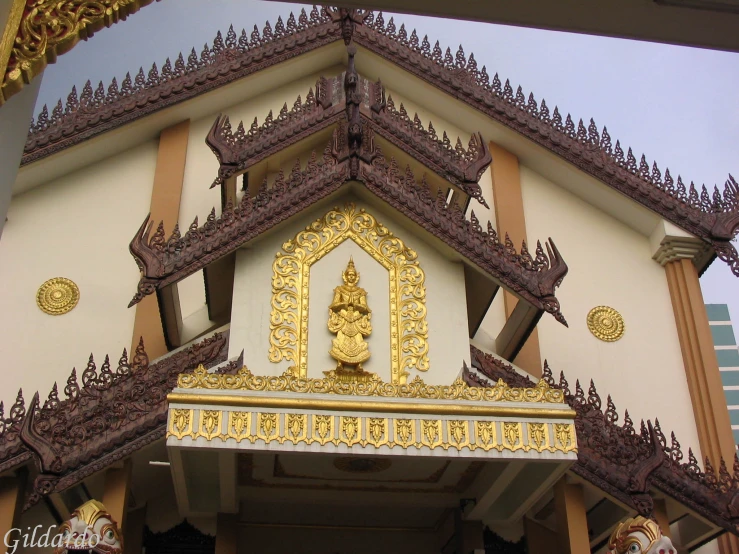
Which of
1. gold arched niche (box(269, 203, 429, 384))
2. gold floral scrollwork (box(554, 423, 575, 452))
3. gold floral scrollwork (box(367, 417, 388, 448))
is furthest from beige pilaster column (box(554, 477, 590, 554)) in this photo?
gold floral scrollwork (box(367, 417, 388, 448))

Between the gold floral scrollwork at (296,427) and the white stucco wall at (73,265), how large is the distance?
3.35m

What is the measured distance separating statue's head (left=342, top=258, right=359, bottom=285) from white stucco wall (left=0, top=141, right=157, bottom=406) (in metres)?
2.79

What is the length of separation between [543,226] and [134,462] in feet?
18.4

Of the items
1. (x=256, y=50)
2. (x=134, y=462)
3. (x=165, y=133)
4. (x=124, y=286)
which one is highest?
(x=256, y=50)

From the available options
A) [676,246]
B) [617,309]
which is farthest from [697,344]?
[676,246]

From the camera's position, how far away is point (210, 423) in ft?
20.1

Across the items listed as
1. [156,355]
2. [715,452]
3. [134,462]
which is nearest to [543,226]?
[715,452]

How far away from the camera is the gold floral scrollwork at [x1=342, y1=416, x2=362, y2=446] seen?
6164mm

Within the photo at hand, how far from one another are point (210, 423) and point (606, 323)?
5303 mm

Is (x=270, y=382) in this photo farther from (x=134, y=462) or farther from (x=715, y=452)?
(x=715, y=452)

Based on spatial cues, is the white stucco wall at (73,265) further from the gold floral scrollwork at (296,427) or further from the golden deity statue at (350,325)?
the gold floral scrollwork at (296,427)

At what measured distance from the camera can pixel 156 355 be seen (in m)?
8.78

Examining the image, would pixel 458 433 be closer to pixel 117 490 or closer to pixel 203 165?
pixel 117 490

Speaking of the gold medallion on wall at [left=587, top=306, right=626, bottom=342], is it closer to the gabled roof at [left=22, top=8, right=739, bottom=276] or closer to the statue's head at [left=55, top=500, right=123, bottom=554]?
the gabled roof at [left=22, top=8, right=739, bottom=276]
